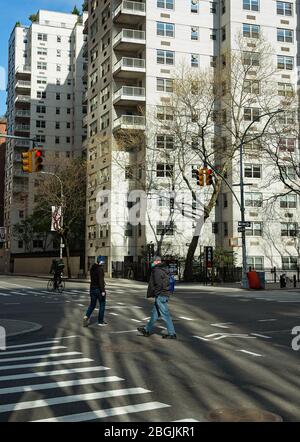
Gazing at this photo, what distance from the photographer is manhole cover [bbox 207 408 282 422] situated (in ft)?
17.9

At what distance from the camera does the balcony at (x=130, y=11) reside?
5347 cm

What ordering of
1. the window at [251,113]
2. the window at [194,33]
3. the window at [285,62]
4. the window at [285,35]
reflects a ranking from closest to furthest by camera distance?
the window at [251,113] → the window at [285,62] → the window at [285,35] → the window at [194,33]

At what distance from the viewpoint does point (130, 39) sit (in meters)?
53.5

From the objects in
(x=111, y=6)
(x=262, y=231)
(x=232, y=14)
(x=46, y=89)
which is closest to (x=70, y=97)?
(x=46, y=89)

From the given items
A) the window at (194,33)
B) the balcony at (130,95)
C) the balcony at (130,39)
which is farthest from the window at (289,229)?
the balcony at (130,39)

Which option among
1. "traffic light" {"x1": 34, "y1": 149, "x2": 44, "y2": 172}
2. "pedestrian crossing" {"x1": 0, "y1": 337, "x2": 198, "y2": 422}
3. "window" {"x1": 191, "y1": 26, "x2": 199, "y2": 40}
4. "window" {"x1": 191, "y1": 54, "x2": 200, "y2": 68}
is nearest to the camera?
"pedestrian crossing" {"x1": 0, "y1": 337, "x2": 198, "y2": 422}

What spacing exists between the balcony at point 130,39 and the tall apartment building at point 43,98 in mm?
36827

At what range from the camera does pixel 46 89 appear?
3642 inches

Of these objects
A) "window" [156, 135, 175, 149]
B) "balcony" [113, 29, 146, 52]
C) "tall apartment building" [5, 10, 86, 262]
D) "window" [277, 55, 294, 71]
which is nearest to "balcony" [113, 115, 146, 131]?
"balcony" [113, 29, 146, 52]

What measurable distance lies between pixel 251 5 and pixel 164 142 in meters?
22.9

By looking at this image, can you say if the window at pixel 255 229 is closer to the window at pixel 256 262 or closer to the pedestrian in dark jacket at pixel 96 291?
the window at pixel 256 262

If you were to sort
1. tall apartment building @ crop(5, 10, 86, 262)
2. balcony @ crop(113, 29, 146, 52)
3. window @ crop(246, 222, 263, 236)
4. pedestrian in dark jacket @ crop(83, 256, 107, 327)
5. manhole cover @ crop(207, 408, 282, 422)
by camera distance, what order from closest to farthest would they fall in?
1. manhole cover @ crop(207, 408, 282, 422)
2. pedestrian in dark jacket @ crop(83, 256, 107, 327)
3. window @ crop(246, 222, 263, 236)
4. balcony @ crop(113, 29, 146, 52)
5. tall apartment building @ crop(5, 10, 86, 262)

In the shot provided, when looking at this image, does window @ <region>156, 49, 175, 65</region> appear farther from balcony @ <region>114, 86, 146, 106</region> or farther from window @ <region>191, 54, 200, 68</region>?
balcony @ <region>114, 86, 146, 106</region>

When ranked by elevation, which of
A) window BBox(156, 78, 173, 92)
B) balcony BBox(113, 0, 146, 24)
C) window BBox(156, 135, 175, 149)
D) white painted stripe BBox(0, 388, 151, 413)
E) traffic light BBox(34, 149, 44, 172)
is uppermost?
balcony BBox(113, 0, 146, 24)
